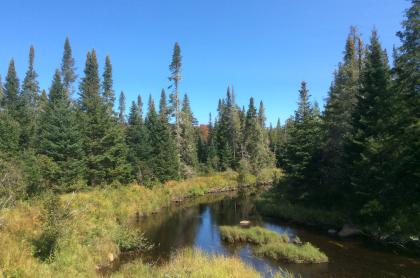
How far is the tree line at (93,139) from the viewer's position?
89.8 ft

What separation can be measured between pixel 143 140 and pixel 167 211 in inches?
461

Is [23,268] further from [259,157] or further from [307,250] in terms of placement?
[259,157]

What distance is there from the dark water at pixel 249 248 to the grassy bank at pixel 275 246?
0.55 meters

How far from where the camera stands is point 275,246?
60.8 feet

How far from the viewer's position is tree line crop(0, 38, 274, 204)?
27.4 m

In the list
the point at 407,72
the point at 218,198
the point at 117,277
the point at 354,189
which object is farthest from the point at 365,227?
the point at 218,198

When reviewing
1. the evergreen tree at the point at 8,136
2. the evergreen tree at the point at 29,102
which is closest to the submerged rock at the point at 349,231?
the evergreen tree at the point at 8,136

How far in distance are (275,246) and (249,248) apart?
7.02 feet

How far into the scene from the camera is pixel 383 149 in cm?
2052

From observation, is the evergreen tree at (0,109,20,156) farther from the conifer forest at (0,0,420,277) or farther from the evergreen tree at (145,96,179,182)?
the evergreen tree at (145,96,179,182)

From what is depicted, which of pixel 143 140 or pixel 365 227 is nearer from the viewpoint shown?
pixel 365 227

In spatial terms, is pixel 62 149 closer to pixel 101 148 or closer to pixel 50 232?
pixel 101 148

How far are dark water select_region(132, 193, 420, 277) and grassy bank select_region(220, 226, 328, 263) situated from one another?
A: 0.55 meters

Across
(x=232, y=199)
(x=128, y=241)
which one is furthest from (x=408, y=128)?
(x=232, y=199)
